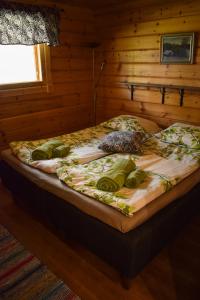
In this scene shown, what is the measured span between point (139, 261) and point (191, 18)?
2.48 m

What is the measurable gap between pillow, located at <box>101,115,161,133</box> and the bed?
1.00m

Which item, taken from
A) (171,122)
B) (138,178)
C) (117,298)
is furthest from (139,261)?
(171,122)

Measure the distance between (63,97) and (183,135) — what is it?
5.79ft

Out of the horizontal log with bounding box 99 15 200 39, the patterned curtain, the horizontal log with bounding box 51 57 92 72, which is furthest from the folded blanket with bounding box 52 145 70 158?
the horizontal log with bounding box 99 15 200 39

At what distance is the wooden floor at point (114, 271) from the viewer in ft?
5.49

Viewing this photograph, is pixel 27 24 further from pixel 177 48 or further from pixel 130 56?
pixel 177 48

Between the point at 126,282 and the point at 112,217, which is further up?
the point at 112,217

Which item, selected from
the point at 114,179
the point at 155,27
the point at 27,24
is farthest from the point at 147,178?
the point at 27,24

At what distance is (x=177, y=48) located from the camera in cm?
289

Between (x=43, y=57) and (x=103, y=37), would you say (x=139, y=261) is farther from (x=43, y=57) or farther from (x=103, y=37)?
(x=103, y=37)

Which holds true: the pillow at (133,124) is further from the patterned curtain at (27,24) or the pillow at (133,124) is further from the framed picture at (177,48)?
the patterned curtain at (27,24)

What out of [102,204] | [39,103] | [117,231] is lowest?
[117,231]

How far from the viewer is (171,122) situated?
3219 mm

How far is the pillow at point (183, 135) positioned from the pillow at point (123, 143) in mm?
336
